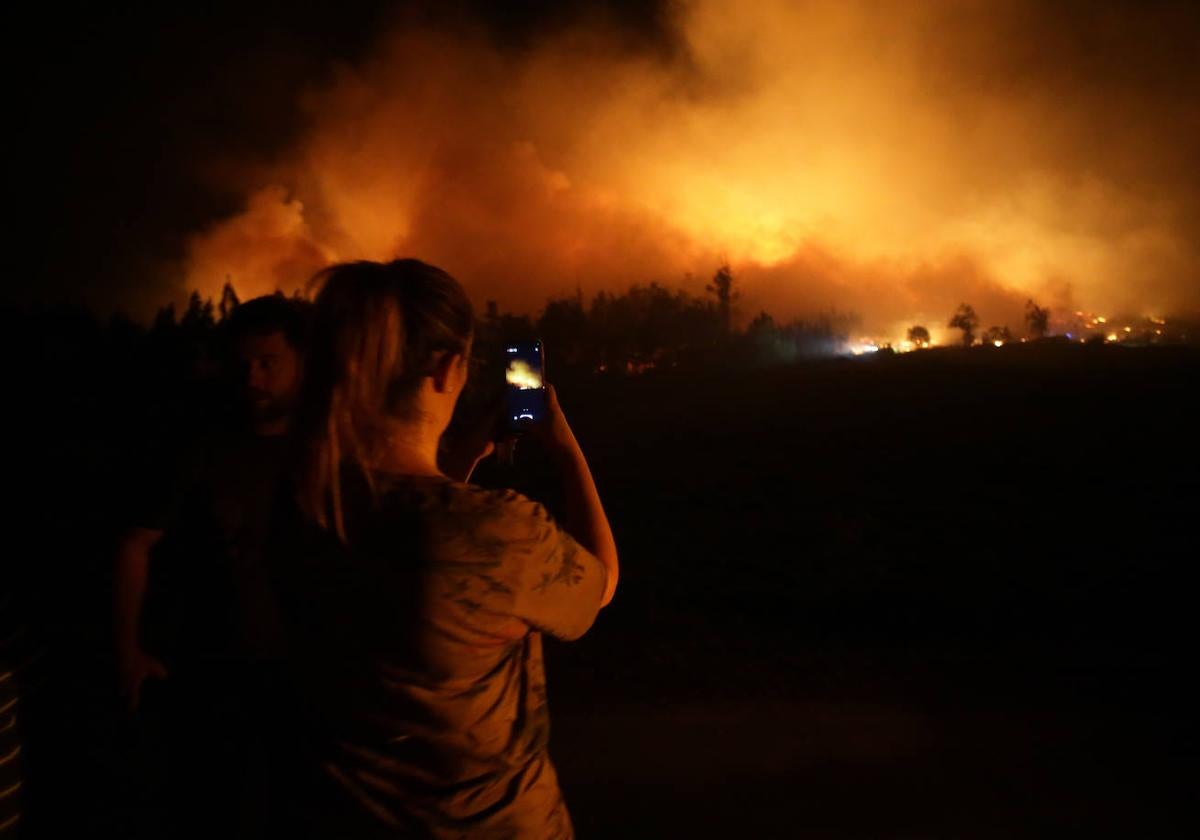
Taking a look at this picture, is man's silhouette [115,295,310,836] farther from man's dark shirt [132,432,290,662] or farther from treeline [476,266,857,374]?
treeline [476,266,857,374]

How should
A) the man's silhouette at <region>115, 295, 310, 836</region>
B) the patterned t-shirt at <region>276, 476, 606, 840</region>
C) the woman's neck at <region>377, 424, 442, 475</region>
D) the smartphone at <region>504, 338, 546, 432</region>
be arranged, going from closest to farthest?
1. the patterned t-shirt at <region>276, 476, 606, 840</region>
2. the woman's neck at <region>377, 424, 442, 475</region>
3. the smartphone at <region>504, 338, 546, 432</region>
4. the man's silhouette at <region>115, 295, 310, 836</region>

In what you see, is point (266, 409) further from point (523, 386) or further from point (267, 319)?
point (523, 386)

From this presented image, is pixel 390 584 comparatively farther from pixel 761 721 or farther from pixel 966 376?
pixel 966 376

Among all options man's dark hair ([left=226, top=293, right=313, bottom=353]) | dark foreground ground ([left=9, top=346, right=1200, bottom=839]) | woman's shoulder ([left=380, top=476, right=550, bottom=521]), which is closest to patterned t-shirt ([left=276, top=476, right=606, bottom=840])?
woman's shoulder ([left=380, top=476, right=550, bottom=521])

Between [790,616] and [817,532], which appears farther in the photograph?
[817,532]

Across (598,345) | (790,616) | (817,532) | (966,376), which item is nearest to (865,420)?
(966,376)

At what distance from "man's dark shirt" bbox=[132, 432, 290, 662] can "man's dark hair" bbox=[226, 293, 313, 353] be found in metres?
0.37

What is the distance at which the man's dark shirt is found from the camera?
79.0 inches

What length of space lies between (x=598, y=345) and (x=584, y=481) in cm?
4335

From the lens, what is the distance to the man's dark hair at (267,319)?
2441mm

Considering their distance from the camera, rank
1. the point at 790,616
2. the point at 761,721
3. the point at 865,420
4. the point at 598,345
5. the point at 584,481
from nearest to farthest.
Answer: the point at 584,481 → the point at 761,721 → the point at 790,616 → the point at 865,420 → the point at 598,345

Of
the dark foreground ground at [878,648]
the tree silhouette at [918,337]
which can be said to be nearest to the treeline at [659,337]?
the tree silhouette at [918,337]

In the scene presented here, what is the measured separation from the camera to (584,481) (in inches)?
59.6

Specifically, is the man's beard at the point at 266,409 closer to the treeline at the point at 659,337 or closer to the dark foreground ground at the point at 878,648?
the dark foreground ground at the point at 878,648
